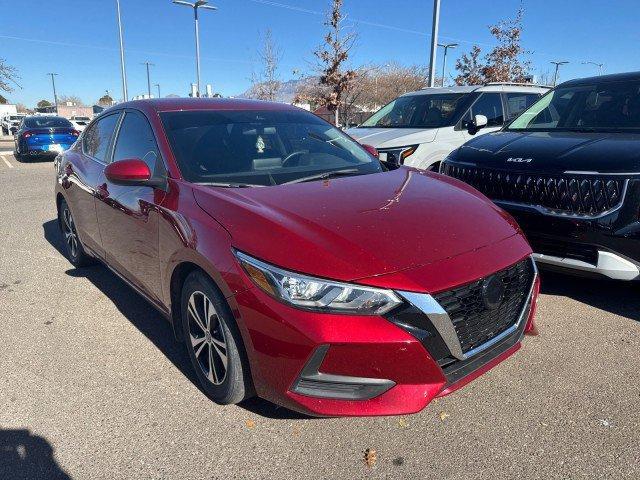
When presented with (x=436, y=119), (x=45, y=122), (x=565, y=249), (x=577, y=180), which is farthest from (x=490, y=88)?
(x=45, y=122)

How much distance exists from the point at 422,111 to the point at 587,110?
305 centimetres

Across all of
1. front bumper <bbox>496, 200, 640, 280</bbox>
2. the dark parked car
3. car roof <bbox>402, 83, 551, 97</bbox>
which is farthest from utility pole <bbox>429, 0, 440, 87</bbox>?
front bumper <bbox>496, 200, 640, 280</bbox>

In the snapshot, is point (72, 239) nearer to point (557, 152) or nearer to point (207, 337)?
point (207, 337)

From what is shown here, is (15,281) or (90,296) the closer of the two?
(90,296)

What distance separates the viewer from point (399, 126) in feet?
25.1

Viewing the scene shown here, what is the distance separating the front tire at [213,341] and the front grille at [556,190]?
2568mm

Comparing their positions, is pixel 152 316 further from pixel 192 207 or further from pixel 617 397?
pixel 617 397

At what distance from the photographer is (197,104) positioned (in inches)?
144

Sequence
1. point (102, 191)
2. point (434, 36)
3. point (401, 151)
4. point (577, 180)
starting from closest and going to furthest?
1. point (577, 180)
2. point (102, 191)
3. point (401, 151)
4. point (434, 36)

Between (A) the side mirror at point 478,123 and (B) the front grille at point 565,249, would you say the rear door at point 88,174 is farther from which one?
(A) the side mirror at point 478,123

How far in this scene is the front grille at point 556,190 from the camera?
11.1ft

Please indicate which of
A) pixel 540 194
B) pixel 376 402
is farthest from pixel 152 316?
pixel 540 194

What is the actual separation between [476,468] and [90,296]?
343 centimetres

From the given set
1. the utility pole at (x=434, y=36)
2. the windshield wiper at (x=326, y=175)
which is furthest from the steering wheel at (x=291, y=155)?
the utility pole at (x=434, y=36)
